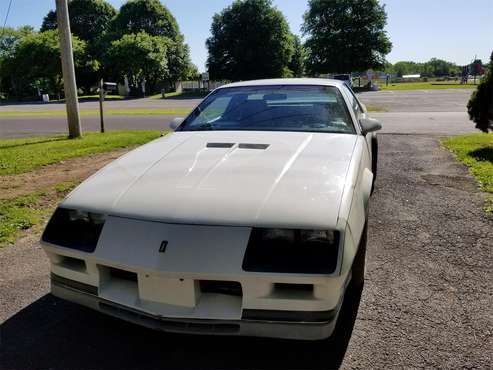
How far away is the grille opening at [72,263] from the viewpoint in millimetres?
2373

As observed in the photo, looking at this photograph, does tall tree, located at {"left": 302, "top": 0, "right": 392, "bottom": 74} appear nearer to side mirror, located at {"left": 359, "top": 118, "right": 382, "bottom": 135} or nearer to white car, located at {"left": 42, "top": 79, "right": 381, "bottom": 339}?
side mirror, located at {"left": 359, "top": 118, "right": 382, "bottom": 135}

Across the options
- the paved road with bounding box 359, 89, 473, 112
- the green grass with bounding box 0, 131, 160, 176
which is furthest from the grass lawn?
the paved road with bounding box 359, 89, 473, 112

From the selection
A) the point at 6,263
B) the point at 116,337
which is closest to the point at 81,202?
the point at 116,337

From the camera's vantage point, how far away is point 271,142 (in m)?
3.12

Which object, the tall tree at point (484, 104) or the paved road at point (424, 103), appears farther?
the paved road at point (424, 103)

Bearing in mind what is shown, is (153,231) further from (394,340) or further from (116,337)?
(394,340)

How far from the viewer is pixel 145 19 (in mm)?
58125

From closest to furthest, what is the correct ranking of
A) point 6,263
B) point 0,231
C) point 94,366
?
point 94,366 < point 6,263 < point 0,231

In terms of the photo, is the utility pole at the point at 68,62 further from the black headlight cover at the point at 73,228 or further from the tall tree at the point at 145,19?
the tall tree at the point at 145,19

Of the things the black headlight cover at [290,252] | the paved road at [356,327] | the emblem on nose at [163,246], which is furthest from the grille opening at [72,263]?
the black headlight cover at [290,252]

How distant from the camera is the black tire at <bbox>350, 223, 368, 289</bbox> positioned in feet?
8.90

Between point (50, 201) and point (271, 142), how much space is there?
141 inches

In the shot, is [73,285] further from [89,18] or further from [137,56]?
[89,18]

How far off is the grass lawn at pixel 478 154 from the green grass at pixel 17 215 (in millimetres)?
4955
